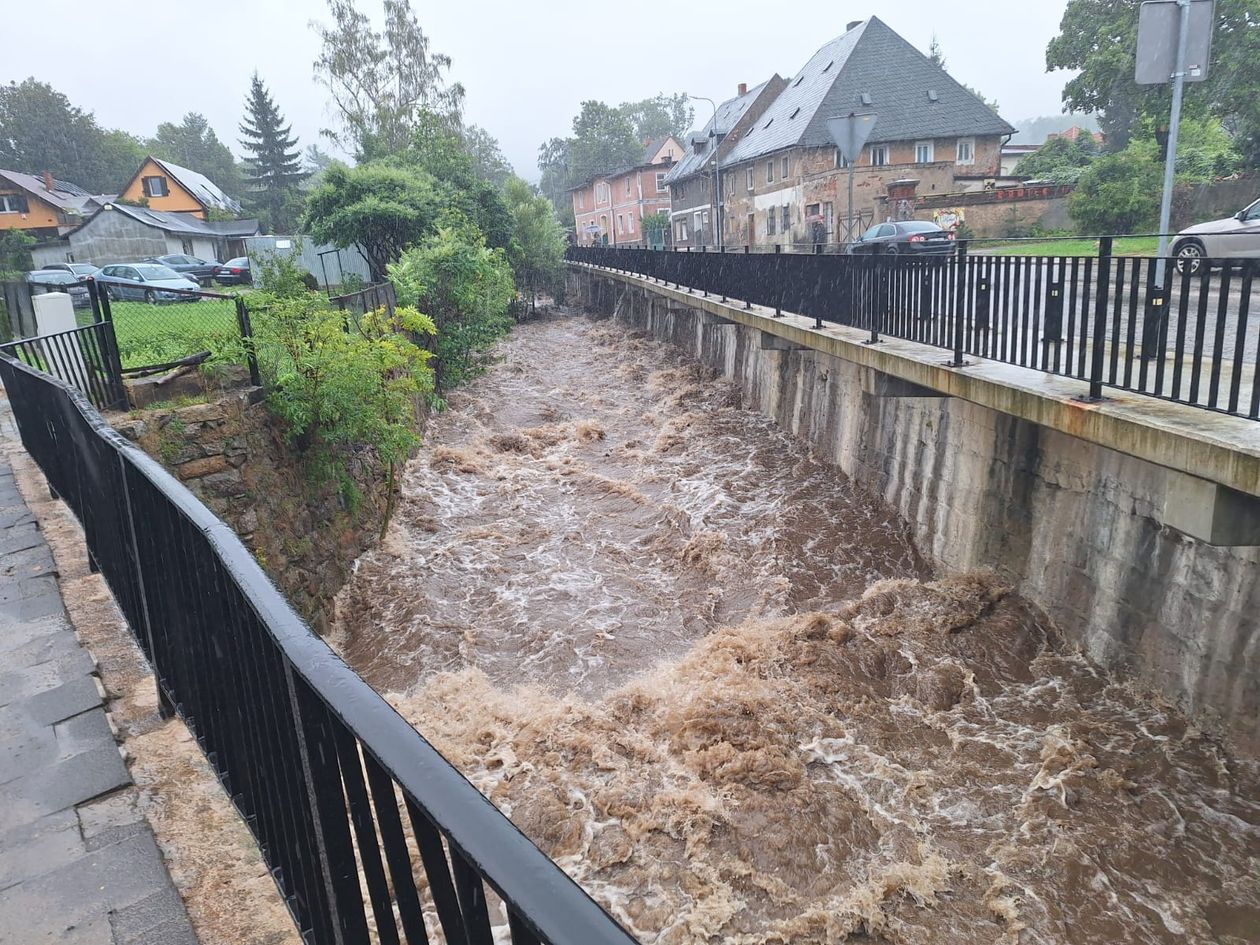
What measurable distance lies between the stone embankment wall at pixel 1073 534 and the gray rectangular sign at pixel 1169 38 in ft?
10.1

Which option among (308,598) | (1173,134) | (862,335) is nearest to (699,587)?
(862,335)

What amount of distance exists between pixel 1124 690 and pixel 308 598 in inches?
290

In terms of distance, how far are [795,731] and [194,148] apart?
118m

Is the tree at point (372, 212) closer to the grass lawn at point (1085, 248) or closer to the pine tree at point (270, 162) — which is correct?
the grass lawn at point (1085, 248)

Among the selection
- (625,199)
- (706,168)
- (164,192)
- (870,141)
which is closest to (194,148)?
(164,192)

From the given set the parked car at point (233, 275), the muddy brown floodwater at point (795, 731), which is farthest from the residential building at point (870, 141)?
the muddy brown floodwater at point (795, 731)

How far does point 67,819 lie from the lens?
9.29 feet

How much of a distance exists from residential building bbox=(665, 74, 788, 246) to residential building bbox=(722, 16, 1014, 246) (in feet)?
19.2

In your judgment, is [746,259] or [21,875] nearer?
[21,875]

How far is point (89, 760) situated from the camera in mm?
3143

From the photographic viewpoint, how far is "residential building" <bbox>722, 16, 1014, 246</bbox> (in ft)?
137

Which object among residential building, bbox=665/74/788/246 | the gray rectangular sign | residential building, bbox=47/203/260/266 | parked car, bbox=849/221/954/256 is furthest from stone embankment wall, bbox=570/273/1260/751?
residential building, bbox=47/203/260/266

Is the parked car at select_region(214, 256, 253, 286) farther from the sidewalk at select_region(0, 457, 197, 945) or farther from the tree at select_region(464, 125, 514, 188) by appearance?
the tree at select_region(464, 125, 514, 188)

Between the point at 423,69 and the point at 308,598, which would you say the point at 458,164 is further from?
the point at 308,598
